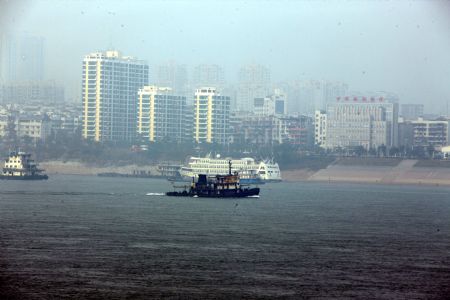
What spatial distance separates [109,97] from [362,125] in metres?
29.4

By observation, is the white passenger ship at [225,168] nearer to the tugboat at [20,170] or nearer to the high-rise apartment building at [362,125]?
the tugboat at [20,170]

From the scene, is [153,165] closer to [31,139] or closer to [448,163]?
[31,139]

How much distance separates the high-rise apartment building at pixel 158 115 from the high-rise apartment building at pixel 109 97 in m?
2.08

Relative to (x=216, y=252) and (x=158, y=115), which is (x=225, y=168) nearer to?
(x=158, y=115)

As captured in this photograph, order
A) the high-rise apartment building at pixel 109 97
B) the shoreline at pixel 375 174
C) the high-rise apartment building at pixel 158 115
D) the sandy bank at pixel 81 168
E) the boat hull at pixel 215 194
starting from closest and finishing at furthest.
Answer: the boat hull at pixel 215 194 < the shoreline at pixel 375 174 < the sandy bank at pixel 81 168 < the high-rise apartment building at pixel 158 115 < the high-rise apartment building at pixel 109 97

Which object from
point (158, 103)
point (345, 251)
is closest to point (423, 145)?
point (158, 103)

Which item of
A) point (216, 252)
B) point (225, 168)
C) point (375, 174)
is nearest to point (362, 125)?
point (375, 174)

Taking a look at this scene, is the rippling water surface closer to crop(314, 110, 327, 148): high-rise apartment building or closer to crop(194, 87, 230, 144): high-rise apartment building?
crop(194, 87, 230, 144): high-rise apartment building

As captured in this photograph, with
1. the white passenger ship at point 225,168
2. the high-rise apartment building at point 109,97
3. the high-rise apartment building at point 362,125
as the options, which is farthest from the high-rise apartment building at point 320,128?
the white passenger ship at point 225,168

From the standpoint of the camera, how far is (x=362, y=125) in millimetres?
137375

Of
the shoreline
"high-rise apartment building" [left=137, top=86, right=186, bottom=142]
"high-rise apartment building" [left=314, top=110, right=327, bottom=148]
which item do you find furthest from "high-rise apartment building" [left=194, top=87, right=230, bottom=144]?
the shoreline

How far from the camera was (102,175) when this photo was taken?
11569 centimetres

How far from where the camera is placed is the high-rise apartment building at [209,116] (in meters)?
131

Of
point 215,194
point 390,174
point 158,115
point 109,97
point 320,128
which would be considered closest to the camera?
point 215,194
